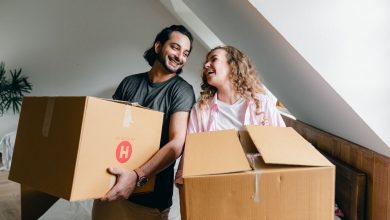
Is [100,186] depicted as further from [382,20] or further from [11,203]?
[11,203]

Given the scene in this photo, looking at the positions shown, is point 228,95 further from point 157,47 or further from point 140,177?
point 140,177

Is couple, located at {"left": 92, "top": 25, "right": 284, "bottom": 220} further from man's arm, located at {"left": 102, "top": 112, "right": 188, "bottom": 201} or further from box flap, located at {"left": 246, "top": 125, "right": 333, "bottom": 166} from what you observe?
box flap, located at {"left": 246, "top": 125, "right": 333, "bottom": 166}

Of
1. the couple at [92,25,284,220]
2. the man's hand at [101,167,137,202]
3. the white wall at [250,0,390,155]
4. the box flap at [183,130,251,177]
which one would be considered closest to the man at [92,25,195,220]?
the couple at [92,25,284,220]

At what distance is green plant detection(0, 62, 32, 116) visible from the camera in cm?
420

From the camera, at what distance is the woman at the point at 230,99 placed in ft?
4.50

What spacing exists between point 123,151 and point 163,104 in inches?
13.1

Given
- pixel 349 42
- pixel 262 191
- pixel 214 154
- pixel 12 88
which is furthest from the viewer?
pixel 12 88

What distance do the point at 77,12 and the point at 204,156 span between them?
3.97 metres

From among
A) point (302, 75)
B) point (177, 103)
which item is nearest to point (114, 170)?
point (177, 103)

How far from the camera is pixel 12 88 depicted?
4191mm

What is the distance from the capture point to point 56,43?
14.1 feet

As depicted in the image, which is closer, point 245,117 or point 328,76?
point 328,76

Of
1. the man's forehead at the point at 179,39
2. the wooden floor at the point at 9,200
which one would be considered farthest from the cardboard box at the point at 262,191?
the wooden floor at the point at 9,200

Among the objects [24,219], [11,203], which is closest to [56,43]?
[11,203]
